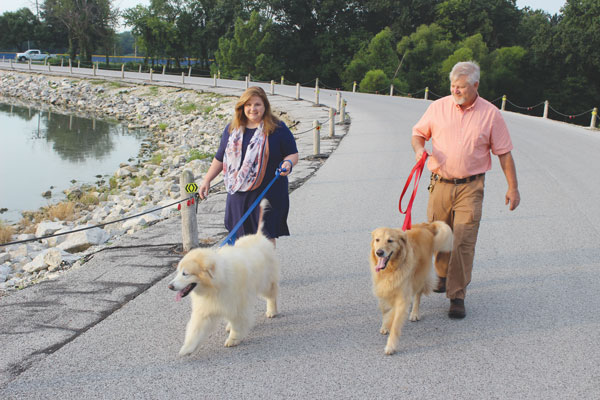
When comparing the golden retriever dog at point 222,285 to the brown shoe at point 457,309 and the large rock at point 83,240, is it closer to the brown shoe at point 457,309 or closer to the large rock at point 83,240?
the brown shoe at point 457,309

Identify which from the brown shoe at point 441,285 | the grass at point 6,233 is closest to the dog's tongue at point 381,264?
the brown shoe at point 441,285

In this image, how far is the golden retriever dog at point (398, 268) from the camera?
4203 millimetres

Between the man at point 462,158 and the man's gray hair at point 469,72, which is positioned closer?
the man's gray hair at point 469,72

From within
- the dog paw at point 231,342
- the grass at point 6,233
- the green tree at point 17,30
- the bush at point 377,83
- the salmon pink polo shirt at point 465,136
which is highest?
the green tree at point 17,30

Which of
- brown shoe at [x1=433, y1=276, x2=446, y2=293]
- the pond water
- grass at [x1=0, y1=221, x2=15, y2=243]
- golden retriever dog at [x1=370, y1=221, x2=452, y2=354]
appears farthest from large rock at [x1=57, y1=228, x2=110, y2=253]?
the pond water

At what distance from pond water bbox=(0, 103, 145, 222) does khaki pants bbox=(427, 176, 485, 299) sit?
12083 millimetres

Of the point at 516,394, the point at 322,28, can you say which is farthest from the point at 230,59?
the point at 516,394

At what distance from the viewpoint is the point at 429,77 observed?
51.2 m

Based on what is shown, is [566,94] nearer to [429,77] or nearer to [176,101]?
[429,77]

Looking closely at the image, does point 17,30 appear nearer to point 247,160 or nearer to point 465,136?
point 247,160

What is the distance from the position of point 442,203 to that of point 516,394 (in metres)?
1.92

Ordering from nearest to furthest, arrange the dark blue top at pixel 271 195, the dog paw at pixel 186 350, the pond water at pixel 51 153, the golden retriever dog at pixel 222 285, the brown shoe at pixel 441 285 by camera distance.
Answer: the golden retriever dog at pixel 222 285 < the dog paw at pixel 186 350 < the dark blue top at pixel 271 195 < the brown shoe at pixel 441 285 < the pond water at pixel 51 153

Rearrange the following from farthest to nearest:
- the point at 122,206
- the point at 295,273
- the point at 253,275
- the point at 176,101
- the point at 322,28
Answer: the point at 322,28
the point at 176,101
the point at 122,206
the point at 295,273
the point at 253,275

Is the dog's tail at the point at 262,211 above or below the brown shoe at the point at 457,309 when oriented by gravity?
above
